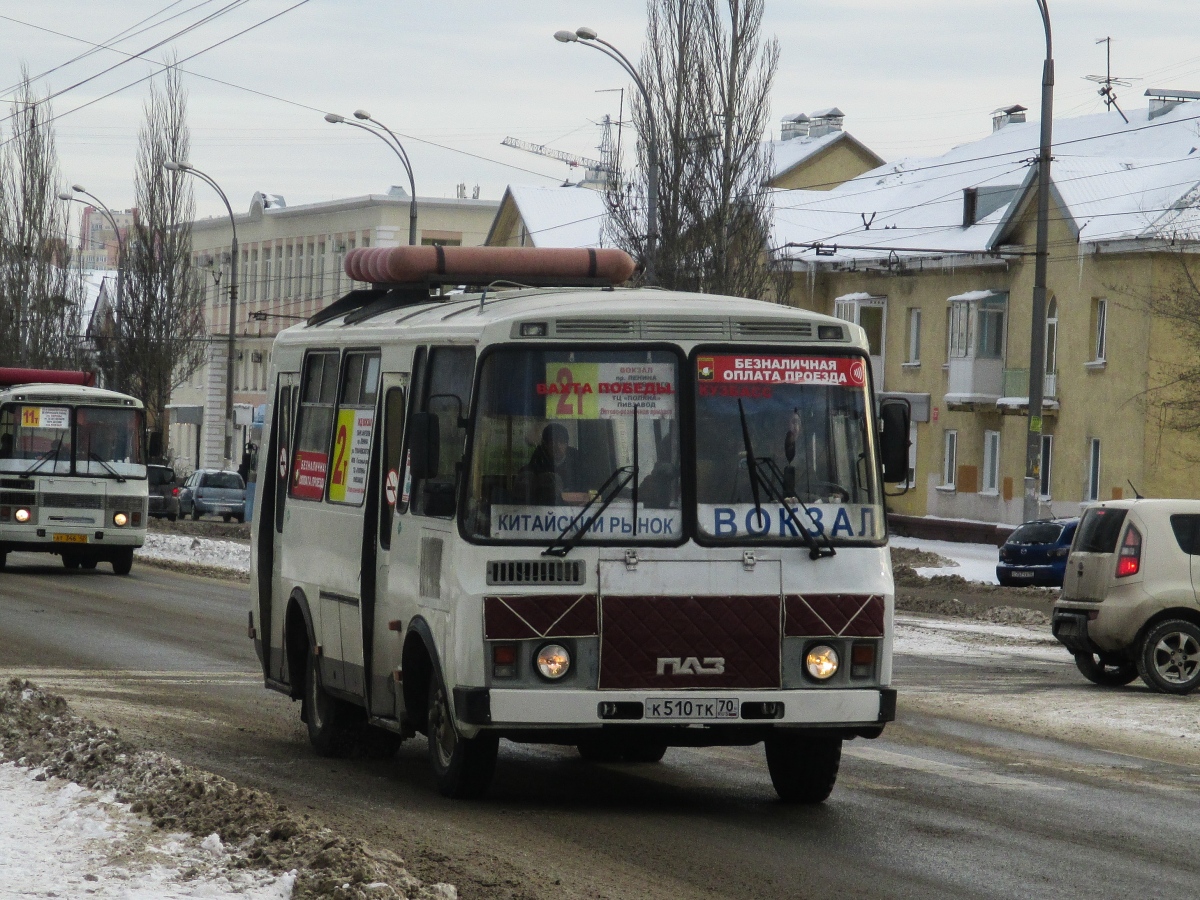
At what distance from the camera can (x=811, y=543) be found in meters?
9.35

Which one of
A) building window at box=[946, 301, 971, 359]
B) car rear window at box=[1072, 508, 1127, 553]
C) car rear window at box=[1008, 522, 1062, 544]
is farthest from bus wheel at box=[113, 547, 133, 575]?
building window at box=[946, 301, 971, 359]

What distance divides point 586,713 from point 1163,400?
40.2m

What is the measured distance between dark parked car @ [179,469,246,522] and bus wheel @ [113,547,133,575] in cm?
2688

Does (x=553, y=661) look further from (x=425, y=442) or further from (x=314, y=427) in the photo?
(x=314, y=427)

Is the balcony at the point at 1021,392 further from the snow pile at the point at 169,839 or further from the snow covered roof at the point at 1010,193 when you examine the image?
the snow pile at the point at 169,839

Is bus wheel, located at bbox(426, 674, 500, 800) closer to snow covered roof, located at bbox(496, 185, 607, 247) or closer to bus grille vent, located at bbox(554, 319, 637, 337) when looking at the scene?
bus grille vent, located at bbox(554, 319, 637, 337)

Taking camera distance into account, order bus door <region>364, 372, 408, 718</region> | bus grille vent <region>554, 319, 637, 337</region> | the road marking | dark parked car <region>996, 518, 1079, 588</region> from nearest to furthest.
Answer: bus grille vent <region>554, 319, 637, 337</region> → bus door <region>364, 372, 408, 718</region> → the road marking → dark parked car <region>996, 518, 1079, 588</region>

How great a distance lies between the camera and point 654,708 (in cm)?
915

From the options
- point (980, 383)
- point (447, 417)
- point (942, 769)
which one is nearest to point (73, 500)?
point (942, 769)

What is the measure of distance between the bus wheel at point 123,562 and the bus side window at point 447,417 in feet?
71.4

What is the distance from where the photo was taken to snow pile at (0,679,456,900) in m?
7.16

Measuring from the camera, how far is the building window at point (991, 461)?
181 feet

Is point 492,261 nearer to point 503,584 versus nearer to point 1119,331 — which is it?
point 503,584

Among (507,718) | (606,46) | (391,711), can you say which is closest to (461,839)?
(507,718)
